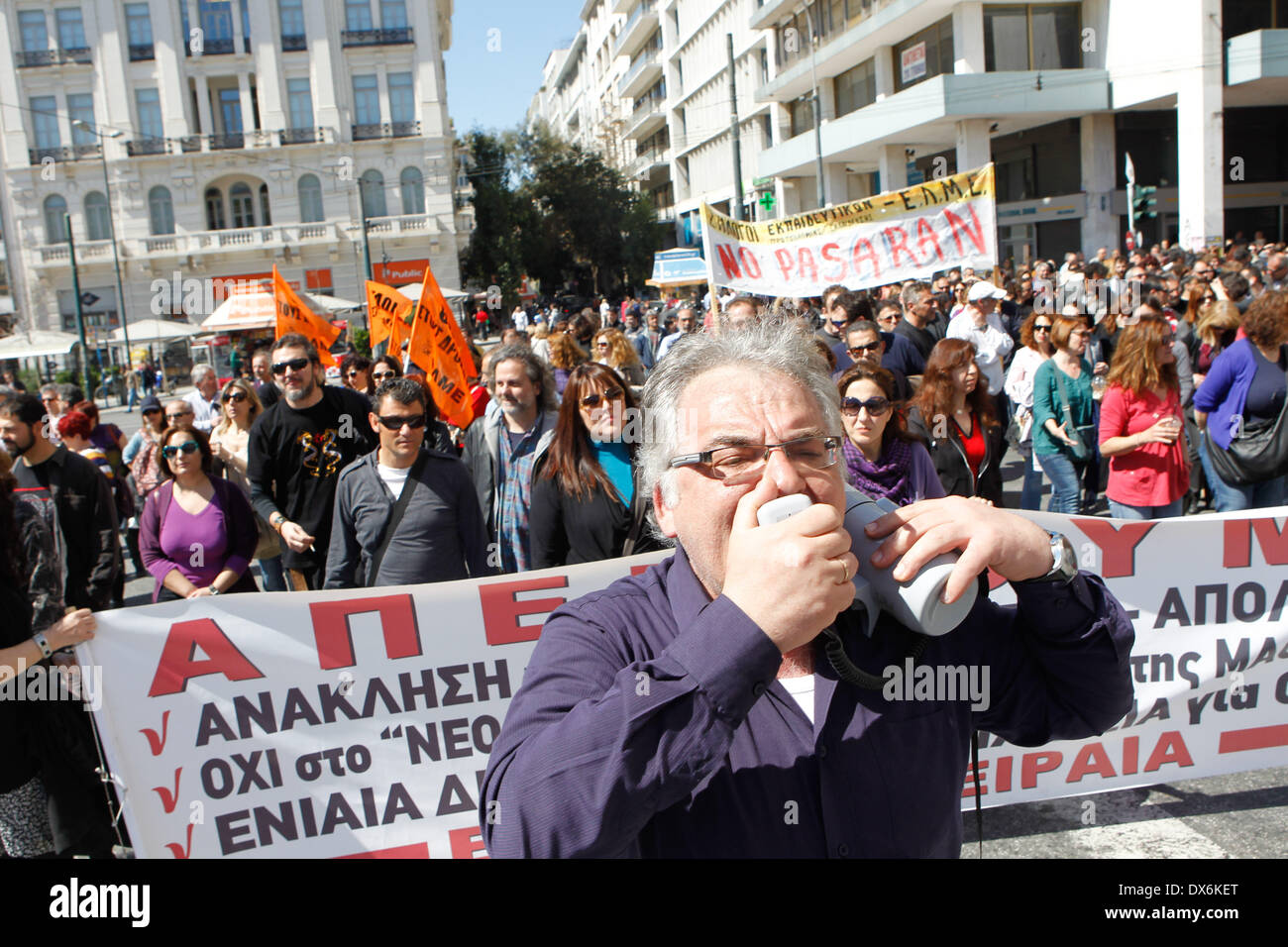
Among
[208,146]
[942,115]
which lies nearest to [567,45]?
[208,146]

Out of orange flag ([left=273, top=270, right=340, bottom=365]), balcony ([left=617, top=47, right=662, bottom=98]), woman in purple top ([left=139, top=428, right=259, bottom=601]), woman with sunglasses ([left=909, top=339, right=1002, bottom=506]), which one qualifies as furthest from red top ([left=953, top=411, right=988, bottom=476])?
balcony ([left=617, top=47, right=662, bottom=98])

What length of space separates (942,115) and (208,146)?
36926 mm

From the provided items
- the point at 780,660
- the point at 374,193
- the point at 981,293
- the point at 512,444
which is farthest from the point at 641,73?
the point at 780,660

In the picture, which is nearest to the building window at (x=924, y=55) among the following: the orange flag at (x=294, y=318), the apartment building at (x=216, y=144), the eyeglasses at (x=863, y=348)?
the apartment building at (x=216, y=144)

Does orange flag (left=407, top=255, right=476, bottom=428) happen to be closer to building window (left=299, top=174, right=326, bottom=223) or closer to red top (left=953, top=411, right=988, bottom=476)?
red top (left=953, top=411, right=988, bottom=476)

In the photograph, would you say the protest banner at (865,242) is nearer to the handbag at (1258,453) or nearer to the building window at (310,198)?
the handbag at (1258,453)

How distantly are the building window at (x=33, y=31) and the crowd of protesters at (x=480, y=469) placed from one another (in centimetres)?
5095

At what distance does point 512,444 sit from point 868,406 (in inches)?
80.5

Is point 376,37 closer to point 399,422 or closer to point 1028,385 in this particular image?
point 1028,385

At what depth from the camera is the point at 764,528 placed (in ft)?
4.21

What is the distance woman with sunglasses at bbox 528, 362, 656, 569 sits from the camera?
178 inches

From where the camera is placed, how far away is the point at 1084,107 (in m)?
28.3

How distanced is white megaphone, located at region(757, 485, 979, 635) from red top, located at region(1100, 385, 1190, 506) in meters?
5.10
